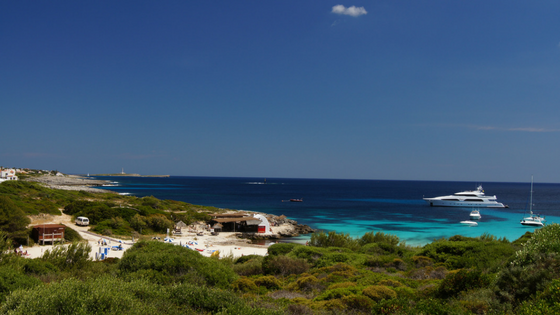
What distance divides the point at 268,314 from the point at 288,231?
3529 centimetres

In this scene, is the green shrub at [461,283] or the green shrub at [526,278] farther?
the green shrub at [461,283]

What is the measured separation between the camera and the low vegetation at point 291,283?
16.5ft

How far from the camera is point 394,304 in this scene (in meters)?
6.93

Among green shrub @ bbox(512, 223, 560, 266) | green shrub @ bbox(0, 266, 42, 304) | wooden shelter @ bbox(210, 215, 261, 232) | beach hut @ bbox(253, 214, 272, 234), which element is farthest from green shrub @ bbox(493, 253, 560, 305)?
wooden shelter @ bbox(210, 215, 261, 232)

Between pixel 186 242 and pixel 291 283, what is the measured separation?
19.9 metres

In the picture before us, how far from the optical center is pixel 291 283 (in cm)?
1121

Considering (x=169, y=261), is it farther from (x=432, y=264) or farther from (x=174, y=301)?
(x=432, y=264)

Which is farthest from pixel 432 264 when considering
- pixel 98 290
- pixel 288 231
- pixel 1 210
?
pixel 1 210

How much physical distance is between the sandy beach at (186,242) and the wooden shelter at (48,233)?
0.51 meters

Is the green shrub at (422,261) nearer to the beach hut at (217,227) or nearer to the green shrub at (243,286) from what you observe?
the green shrub at (243,286)

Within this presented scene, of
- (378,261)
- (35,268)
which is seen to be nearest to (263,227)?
(378,261)

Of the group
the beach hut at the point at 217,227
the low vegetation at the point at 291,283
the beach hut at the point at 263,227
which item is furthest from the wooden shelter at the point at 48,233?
the beach hut at the point at 263,227

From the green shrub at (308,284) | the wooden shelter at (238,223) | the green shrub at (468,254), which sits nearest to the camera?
the green shrub at (308,284)

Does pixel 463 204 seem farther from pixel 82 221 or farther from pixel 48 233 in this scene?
pixel 48 233
